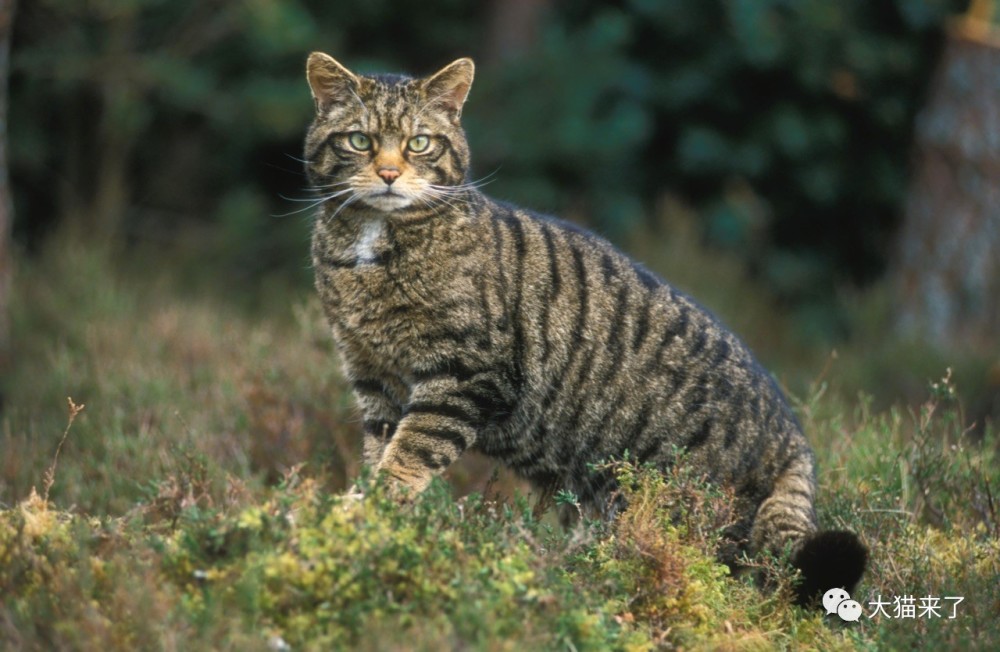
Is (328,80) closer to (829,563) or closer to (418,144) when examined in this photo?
(418,144)

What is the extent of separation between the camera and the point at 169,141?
10930 millimetres

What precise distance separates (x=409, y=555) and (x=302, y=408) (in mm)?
2537

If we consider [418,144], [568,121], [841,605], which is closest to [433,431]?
[418,144]

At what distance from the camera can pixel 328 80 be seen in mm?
4422

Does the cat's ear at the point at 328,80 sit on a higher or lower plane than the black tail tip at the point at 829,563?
higher

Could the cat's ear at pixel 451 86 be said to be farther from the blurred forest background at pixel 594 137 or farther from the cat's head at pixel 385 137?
the blurred forest background at pixel 594 137

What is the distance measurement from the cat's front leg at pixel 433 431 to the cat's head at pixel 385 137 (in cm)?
69

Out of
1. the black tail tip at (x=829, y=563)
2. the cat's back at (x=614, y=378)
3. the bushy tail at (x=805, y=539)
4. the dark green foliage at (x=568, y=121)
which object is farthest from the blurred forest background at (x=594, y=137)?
the black tail tip at (x=829, y=563)

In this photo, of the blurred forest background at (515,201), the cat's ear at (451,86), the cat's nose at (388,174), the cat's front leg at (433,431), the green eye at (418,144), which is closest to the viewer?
the blurred forest background at (515,201)

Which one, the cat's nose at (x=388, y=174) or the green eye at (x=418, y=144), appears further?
the green eye at (x=418, y=144)

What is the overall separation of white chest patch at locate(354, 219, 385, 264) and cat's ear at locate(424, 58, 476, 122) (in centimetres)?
50

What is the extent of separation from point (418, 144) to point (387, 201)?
0.25 meters

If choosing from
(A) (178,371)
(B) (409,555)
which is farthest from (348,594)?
(A) (178,371)

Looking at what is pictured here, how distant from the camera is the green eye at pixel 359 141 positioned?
14.2ft
